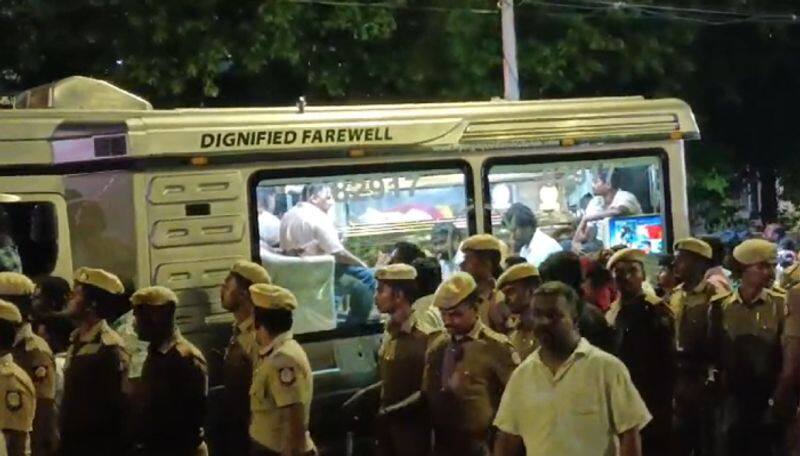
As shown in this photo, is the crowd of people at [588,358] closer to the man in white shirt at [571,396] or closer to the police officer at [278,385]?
the man in white shirt at [571,396]

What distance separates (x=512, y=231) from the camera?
9.73 m

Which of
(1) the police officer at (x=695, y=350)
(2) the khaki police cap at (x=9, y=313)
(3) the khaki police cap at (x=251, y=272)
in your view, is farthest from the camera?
(1) the police officer at (x=695, y=350)

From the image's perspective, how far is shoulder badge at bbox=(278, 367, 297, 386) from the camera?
20.7ft

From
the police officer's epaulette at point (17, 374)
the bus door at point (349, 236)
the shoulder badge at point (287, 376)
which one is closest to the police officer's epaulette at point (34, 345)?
the police officer's epaulette at point (17, 374)

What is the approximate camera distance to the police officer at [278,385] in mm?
6297

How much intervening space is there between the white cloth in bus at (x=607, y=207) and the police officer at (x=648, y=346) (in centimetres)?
213

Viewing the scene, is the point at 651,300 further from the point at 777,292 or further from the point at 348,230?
the point at 348,230

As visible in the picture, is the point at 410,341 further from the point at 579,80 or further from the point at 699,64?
the point at 699,64

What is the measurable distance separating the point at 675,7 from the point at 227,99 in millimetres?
6221

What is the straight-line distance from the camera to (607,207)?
10.3m

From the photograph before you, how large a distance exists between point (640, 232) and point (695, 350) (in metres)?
2.08

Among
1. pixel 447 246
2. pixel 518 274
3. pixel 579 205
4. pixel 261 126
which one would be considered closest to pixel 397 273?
pixel 518 274

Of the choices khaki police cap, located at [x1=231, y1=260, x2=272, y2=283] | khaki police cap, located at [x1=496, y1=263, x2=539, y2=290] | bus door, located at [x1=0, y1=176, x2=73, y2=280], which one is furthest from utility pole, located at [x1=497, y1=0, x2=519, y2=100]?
khaki police cap, located at [x1=231, y1=260, x2=272, y2=283]

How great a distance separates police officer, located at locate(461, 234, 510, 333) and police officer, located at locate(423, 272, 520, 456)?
4.07ft
